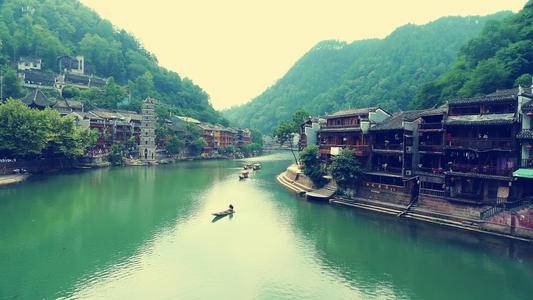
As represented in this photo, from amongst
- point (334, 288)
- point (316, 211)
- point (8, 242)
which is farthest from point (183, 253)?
point (316, 211)

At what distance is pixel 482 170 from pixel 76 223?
3694cm

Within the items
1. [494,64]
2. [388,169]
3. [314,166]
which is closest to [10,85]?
[314,166]

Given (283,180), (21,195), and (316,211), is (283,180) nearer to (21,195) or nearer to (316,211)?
(316,211)

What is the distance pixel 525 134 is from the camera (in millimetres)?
28875

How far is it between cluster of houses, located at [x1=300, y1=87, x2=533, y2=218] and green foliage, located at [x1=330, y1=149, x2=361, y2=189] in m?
1.18

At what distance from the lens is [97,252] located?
90.0ft

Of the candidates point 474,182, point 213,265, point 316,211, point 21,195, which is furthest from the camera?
point 21,195

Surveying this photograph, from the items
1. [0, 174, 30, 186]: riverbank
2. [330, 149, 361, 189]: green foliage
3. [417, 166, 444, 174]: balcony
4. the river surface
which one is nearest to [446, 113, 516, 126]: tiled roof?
[417, 166, 444, 174]: balcony

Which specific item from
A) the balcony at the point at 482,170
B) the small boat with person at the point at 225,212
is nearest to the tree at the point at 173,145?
the small boat with person at the point at 225,212

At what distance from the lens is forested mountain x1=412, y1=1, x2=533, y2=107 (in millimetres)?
55500

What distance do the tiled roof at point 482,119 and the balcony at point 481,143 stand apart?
1515 millimetres

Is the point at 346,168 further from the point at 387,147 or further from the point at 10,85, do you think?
the point at 10,85

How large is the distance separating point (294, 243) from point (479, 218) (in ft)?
50.7

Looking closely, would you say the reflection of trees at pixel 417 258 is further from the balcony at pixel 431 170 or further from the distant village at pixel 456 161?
the balcony at pixel 431 170
